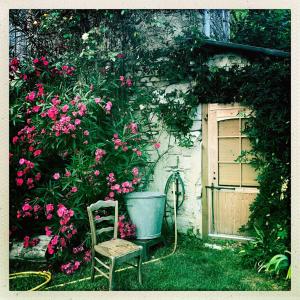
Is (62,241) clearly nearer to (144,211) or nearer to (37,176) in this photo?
(37,176)

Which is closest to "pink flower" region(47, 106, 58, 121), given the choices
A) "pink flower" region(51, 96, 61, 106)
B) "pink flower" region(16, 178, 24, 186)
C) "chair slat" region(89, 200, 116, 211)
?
"pink flower" region(51, 96, 61, 106)

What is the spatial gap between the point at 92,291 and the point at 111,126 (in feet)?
7.61

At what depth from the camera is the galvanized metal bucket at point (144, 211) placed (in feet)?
13.9

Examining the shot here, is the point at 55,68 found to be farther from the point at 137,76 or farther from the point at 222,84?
the point at 222,84

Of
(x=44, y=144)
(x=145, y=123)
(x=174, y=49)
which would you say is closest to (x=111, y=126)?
(x=145, y=123)

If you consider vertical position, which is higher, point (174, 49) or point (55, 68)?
point (174, 49)

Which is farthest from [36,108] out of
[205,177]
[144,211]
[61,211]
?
[205,177]

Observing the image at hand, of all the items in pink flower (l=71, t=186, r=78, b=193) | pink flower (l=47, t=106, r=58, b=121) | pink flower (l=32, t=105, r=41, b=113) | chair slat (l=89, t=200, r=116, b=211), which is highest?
pink flower (l=32, t=105, r=41, b=113)

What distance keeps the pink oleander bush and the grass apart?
0.36 metres

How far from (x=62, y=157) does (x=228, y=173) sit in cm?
248

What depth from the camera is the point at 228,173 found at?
4.60 meters

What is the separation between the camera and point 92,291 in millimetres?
3404

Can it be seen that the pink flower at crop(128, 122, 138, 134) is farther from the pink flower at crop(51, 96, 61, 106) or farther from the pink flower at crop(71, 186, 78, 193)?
the pink flower at crop(71, 186, 78, 193)

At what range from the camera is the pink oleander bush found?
4055mm
